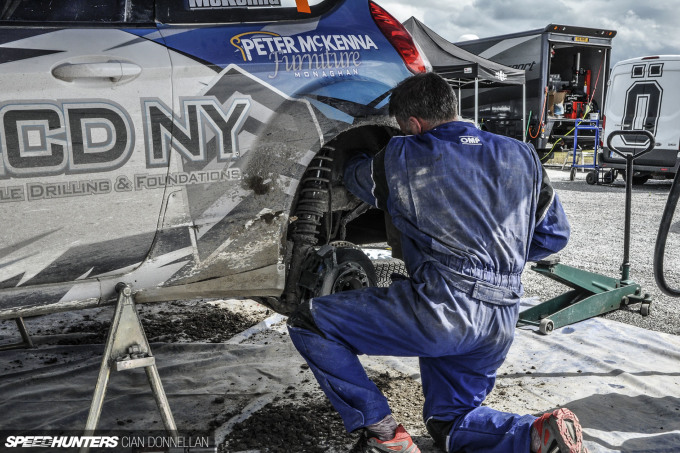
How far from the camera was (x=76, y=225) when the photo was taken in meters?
2.02

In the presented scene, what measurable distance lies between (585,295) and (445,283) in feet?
5.99

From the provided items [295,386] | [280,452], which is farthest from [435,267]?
[295,386]

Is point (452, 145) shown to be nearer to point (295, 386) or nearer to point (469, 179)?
point (469, 179)

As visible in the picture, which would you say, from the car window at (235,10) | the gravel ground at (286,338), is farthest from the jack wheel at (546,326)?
the car window at (235,10)

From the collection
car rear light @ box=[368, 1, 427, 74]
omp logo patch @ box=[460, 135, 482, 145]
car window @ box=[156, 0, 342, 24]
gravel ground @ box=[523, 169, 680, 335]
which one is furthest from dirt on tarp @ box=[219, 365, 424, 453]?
gravel ground @ box=[523, 169, 680, 335]

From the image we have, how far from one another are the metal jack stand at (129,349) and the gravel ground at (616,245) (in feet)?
9.43

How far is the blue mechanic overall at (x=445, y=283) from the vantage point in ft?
7.12

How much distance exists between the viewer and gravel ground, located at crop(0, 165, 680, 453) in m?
2.47

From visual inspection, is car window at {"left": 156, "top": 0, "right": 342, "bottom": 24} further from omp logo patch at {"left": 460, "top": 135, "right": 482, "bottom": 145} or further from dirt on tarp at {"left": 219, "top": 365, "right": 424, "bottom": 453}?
dirt on tarp at {"left": 219, "top": 365, "right": 424, "bottom": 453}

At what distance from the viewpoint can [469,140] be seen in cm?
221

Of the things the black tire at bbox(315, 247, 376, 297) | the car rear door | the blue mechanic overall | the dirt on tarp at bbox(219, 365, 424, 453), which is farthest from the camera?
the black tire at bbox(315, 247, 376, 297)

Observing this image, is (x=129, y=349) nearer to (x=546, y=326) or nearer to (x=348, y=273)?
(x=348, y=273)

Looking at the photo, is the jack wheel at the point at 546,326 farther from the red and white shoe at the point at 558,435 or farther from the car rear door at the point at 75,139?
the car rear door at the point at 75,139

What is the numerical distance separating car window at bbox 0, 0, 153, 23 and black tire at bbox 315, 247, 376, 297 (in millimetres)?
1167
